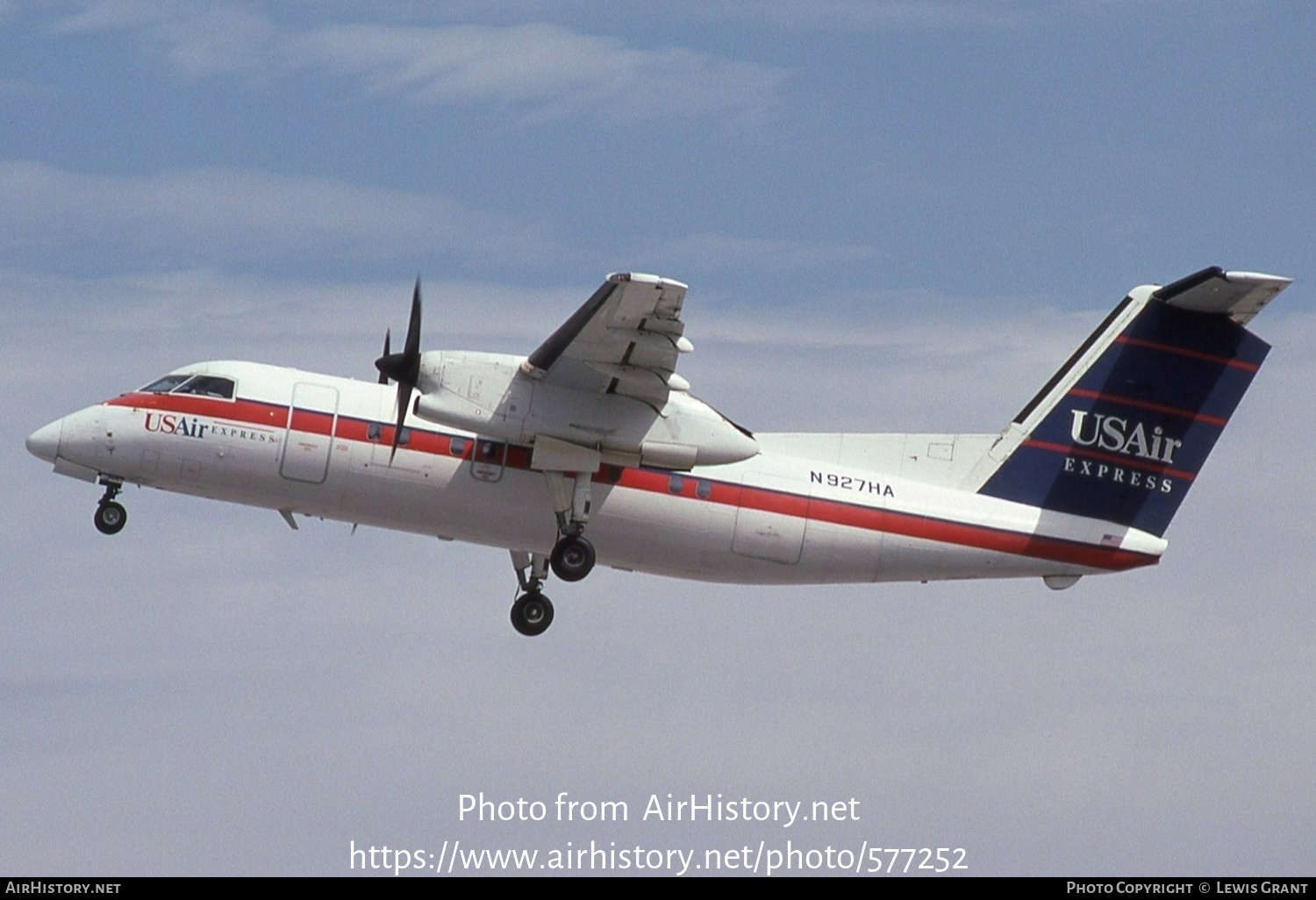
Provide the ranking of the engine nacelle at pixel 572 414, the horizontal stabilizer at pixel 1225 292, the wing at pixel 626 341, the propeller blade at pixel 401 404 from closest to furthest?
the wing at pixel 626 341 < the engine nacelle at pixel 572 414 < the propeller blade at pixel 401 404 < the horizontal stabilizer at pixel 1225 292

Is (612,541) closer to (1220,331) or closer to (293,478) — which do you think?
(293,478)

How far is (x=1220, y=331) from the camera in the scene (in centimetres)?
2173

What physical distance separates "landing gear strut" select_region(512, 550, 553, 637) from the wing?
3531mm

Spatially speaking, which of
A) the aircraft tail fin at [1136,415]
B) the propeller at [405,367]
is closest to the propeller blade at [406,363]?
the propeller at [405,367]

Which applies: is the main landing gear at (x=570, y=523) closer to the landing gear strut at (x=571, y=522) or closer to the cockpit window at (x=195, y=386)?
the landing gear strut at (x=571, y=522)

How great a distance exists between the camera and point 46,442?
67.6 ft

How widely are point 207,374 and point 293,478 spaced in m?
1.76

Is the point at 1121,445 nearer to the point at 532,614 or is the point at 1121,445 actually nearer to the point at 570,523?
the point at 570,523

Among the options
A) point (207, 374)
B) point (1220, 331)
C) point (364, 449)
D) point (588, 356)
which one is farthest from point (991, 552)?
point (207, 374)

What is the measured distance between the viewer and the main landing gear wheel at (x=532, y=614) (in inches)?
884

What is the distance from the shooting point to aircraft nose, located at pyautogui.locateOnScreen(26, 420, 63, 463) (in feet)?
67.5

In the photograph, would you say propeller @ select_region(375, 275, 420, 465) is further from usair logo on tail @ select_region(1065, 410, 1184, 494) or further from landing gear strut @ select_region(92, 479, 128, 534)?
usair logo on tail @ select_region(1065, 410, 1184, 494)

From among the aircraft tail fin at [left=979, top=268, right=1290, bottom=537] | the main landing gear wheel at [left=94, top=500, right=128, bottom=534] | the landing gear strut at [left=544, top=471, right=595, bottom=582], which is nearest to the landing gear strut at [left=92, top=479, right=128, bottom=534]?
the main landing gear wheel at [left=94, top=500, right=128, bottom=534]

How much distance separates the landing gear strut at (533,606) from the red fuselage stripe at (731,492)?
245 cm
